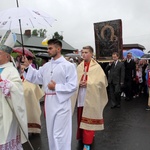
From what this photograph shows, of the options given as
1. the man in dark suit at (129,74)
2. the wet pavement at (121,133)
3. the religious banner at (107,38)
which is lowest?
the wet pavement at (121,133)

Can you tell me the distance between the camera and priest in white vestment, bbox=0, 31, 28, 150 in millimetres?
3539

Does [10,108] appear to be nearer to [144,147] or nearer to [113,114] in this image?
[144,147]

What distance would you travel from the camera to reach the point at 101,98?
17.9 feet

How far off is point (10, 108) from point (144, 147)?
2.81 meters

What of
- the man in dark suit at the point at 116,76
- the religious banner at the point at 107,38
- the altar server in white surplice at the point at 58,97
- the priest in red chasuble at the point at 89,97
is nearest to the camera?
the altar server in white surplice at the point at 58,97

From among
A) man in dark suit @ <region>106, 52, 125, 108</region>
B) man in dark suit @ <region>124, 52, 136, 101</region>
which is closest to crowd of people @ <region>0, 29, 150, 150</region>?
man in dark suit @ <region>106, 52, 125, 108</region>

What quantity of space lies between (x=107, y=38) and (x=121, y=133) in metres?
5.54

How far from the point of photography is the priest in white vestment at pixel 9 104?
3.54 metres

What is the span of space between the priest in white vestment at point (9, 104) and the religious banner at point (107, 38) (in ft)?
24.1

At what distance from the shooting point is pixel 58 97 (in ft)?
13.1

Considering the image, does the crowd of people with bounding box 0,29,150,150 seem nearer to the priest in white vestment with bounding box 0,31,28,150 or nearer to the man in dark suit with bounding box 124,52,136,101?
the priest in white vestment with bounding box 0,31,28,150

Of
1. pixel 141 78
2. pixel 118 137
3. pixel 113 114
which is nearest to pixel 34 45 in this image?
pixel 141 78

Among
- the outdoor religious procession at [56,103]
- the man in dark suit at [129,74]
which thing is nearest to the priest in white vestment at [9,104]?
the outdoor religious procession at [56,103]

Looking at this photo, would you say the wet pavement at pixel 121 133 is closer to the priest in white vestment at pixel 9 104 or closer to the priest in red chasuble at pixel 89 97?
the priest in red chasuble at pixel 89 97
